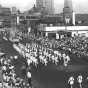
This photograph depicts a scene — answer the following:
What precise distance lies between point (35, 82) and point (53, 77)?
1912 millimetres

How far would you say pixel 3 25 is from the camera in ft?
395

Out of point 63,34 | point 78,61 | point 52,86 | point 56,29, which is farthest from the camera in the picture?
point 56,29

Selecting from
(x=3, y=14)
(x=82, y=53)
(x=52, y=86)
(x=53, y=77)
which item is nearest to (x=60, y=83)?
(x=52, y=86)

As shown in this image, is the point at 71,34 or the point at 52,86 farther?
the point at 71,34

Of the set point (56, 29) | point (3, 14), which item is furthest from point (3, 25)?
point (56, 29)

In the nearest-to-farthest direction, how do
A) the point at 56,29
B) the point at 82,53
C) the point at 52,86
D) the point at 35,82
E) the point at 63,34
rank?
the point at 52,86 < the point at 35,82 < the point at 82,53 < the point at 63,34 < the point at 56,29

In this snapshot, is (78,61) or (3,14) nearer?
(78,61)

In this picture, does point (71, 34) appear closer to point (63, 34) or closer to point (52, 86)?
point (63, 34)

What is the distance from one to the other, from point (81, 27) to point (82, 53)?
35.1 metres

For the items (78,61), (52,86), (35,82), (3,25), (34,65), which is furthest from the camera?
(3,25)

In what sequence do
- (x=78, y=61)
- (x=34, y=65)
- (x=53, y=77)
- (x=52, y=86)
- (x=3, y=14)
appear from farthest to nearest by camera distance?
(x=3, y=14) → (x=78, y=61) → (x=34, y=65) → (x=53, y=77) → (x=52, y=86)

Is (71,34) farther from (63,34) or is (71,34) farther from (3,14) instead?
(3,14)

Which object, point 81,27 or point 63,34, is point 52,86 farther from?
point 81,27

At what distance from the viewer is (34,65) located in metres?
22.1
